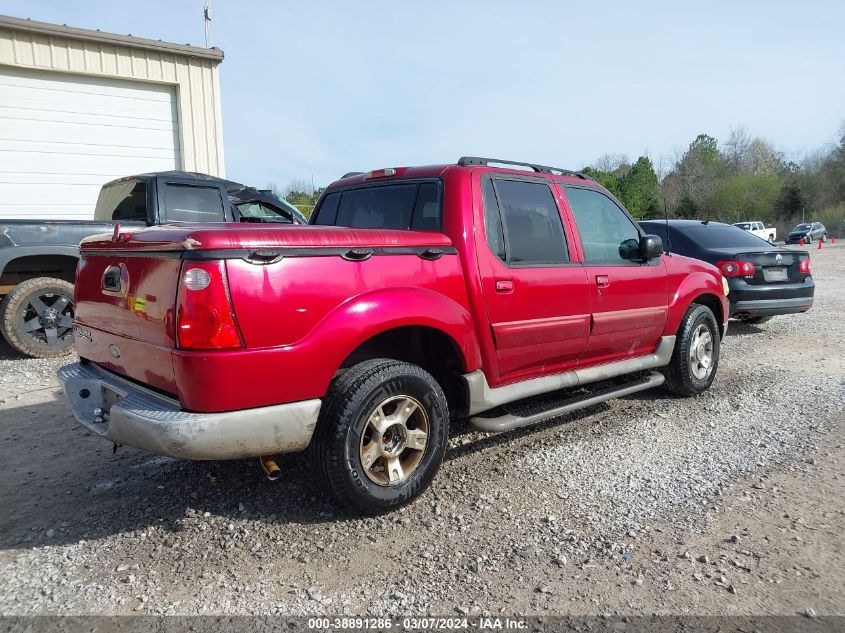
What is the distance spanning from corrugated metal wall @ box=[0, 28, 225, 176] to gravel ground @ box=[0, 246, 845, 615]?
7399mm

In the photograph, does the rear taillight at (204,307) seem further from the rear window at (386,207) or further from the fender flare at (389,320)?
the rear window at (386,207)

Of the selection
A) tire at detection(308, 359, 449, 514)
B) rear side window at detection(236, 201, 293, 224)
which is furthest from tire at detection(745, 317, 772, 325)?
tire at detection(308, 359, 449, 514)

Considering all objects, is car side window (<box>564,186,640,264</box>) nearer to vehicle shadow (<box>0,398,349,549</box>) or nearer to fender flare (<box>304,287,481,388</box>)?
fender flare (<box>304,287,481,388</box>)

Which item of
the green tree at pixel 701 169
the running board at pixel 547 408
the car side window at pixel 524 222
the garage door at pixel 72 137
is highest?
the green tree at pixel 701 169

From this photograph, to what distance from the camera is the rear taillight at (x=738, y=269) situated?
25.2ft

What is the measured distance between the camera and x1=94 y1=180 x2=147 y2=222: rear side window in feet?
22.7

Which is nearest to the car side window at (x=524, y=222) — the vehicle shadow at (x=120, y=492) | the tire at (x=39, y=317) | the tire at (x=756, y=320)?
the vehicle shadow at (x=120, y=492)

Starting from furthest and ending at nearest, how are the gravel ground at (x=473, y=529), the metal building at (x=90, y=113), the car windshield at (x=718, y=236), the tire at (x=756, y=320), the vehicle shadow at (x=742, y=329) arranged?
the metal building at (x=90, y=113) → the tire at (x=756, y=320) → the vehicle shadow at (x=742, y=329) → the car windshield at (x=718, y=236) → the gravel ground at (x=473, y=529)

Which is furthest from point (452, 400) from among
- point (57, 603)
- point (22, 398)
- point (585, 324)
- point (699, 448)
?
point (22, 398)

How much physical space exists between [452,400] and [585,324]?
3.88 ft

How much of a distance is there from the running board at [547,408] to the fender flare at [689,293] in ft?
1.60

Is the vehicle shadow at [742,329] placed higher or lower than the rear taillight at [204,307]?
lower

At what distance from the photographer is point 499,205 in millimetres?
3881

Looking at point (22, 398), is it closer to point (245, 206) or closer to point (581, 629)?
point (245, 206)
